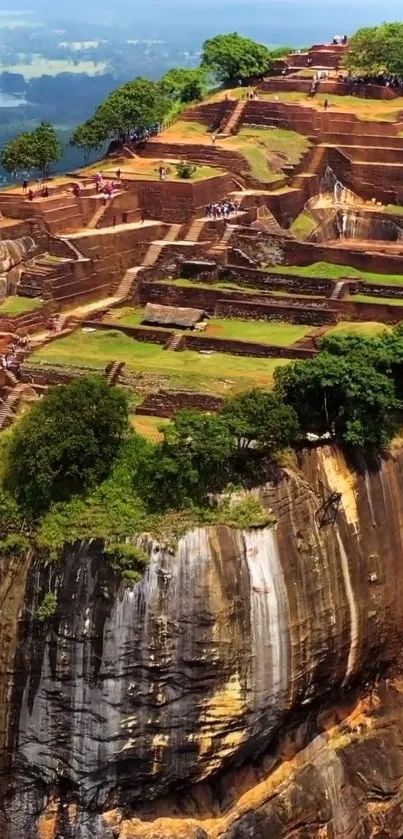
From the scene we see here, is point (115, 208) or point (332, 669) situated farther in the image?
point (115, 208)

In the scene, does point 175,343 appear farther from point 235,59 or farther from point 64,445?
point 235,59

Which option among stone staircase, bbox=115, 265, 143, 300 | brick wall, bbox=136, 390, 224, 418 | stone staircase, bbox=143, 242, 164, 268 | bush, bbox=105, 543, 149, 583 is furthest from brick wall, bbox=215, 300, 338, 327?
bush, bbox=105, 543, 149, 583

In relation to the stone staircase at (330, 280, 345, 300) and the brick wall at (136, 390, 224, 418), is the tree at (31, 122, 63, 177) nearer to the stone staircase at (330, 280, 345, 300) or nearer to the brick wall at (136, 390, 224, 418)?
the stone staircase at (330, 280, 345, 300)

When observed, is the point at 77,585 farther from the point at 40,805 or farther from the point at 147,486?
the point at 40,805

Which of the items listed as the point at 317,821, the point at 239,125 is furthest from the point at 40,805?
the point at 239,125

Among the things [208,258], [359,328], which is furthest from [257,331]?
[208,258]

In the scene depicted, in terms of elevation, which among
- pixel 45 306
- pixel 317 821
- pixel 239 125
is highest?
pixel 239 125

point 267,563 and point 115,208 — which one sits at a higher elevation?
point 115,208
